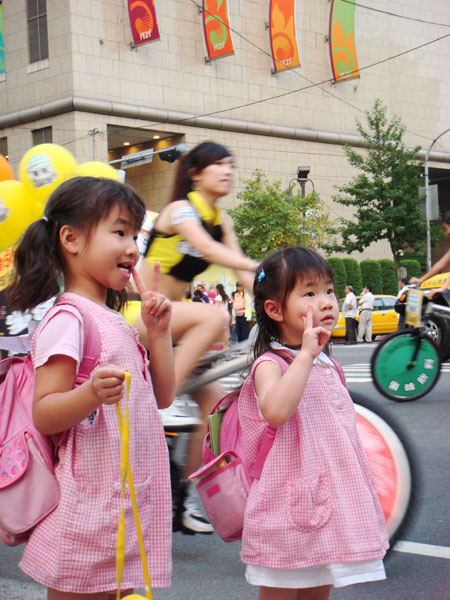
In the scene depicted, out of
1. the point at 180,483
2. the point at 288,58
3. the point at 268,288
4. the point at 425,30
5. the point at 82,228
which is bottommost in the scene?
the point at 180,483

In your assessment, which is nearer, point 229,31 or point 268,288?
point 268,288

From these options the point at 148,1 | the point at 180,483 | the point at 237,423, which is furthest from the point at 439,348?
the point at 148,1

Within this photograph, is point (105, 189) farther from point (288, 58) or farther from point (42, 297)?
point (288, 58)

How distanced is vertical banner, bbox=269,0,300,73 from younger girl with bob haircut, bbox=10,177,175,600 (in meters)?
38.1

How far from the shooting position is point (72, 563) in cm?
191

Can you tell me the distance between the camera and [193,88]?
3738 cm

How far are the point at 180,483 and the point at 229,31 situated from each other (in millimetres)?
35466

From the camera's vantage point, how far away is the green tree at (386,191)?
117 ft

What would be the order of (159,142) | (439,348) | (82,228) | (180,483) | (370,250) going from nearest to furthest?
(82,228)
(180,483)
(439,348)
(159,142)
(370,250)

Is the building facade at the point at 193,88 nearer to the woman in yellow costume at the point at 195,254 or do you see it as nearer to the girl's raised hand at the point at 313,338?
the woman in yellow costume at the point at 195,254

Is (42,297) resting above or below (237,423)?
above

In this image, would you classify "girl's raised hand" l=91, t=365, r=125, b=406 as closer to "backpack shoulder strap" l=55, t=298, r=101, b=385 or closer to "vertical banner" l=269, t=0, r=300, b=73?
"backpack shoulder strap" l=55, t=298, r=101, b=385

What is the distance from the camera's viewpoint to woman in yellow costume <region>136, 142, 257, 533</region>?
142 inches

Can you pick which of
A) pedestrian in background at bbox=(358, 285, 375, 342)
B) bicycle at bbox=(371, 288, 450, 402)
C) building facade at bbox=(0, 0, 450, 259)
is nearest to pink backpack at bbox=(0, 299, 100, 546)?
bicycle at bbox=(371, 288, 450, 402)
